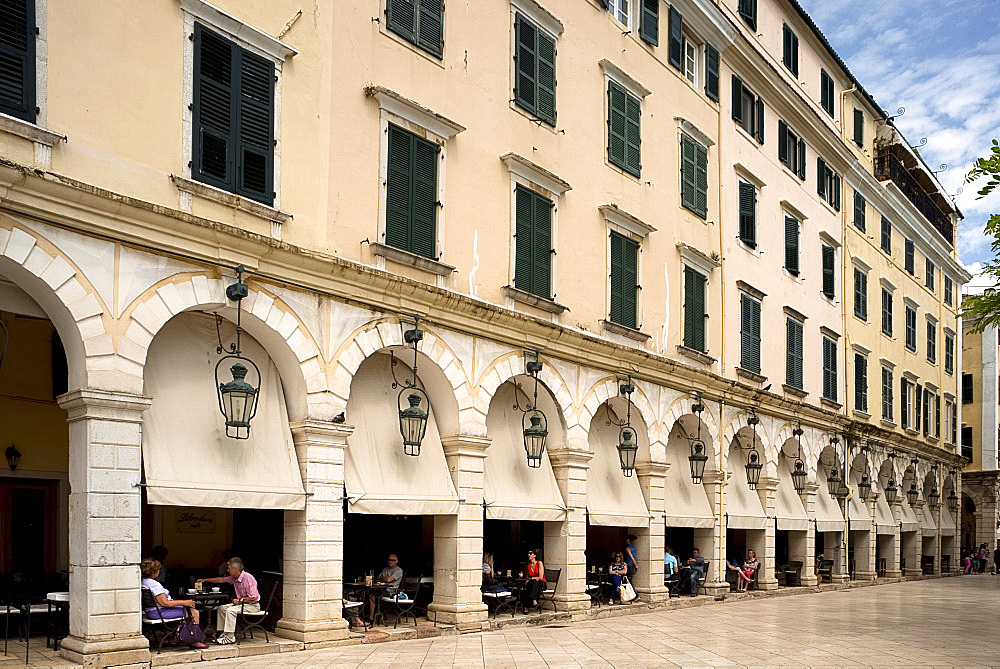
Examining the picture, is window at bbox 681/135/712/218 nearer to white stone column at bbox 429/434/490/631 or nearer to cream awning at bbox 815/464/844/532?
white stone column at bbox 429/434/490/631

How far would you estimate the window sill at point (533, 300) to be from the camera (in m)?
17.8

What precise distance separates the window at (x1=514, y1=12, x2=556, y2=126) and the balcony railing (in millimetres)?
23202

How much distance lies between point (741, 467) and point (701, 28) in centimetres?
1109

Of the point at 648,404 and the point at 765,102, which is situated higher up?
the point at 765,102

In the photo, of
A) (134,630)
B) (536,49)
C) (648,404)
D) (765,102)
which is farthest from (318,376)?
(765,102)

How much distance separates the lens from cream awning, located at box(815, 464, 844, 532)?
3006cm

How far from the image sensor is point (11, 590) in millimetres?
13766

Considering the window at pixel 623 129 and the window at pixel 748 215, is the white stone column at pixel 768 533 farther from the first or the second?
the window at pixel 623 129

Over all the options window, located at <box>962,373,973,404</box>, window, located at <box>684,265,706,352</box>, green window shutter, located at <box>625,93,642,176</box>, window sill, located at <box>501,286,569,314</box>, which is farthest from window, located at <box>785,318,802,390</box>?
window, located at <box>962,373,973,404</box>

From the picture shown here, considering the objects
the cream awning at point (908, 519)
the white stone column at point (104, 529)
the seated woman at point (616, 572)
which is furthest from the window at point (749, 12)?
the white stone column at point (104, 529)

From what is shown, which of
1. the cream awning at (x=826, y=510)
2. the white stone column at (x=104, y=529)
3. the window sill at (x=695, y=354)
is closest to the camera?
the white stone column at (x=104, y=529)

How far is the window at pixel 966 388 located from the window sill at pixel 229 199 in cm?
5121

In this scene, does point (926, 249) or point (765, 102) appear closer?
point (765, 102)

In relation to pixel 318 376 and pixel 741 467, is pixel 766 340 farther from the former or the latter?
pixel 318 376
